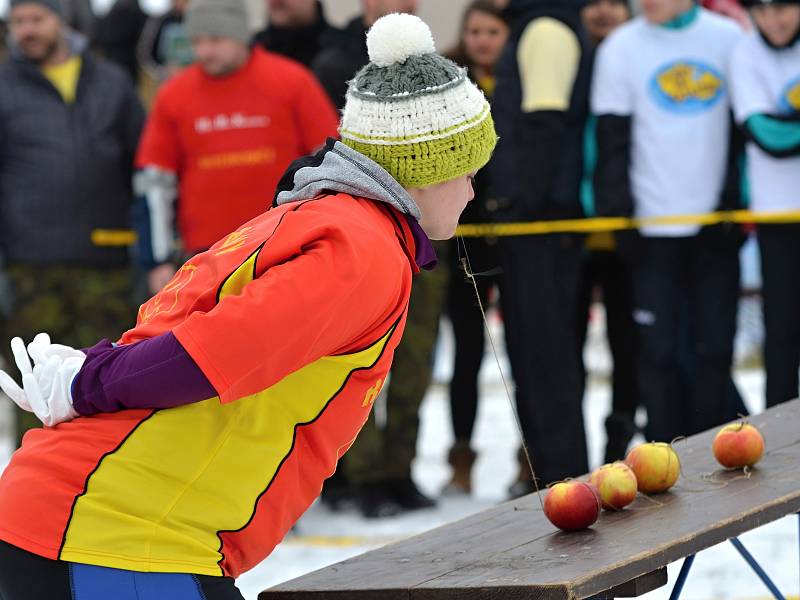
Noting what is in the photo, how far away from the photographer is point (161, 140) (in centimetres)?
643

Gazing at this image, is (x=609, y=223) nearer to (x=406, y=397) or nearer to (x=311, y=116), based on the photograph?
(x=406, y=397)

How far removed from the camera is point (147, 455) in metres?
2.43

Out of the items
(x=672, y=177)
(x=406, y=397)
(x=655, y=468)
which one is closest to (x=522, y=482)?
(x=406, y=397)

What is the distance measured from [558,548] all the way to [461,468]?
421cm

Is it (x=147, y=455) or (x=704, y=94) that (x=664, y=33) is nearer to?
(x=704, y=94)

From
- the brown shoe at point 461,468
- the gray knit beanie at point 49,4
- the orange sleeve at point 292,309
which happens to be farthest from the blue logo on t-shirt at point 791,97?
the orange sleeve at point 292,309

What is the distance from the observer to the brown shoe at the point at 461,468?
23.1ft

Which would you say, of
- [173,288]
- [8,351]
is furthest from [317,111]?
[173,288]

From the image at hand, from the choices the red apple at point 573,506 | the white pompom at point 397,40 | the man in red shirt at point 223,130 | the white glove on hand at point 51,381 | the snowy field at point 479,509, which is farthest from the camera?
the man in red shirt at point 223,130

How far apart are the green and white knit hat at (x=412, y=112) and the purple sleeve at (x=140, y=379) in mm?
592

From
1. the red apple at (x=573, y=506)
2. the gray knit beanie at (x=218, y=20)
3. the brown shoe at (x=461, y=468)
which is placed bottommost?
the brown shoe at (x=461, y=468)

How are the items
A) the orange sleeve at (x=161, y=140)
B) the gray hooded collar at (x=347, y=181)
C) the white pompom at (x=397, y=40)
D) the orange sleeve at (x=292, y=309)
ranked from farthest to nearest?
the orange sleeve at (x=161, y=140) → the white pompom at (x=397, y=40) → the gray hooded collar at (x=347, y=181) → the orange sleeve at (x=292, y=309)

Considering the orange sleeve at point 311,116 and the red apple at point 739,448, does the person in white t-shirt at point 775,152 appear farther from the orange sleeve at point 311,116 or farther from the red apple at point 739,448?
the red apple at point 739,448

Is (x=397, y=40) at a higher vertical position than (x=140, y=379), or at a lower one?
higher
